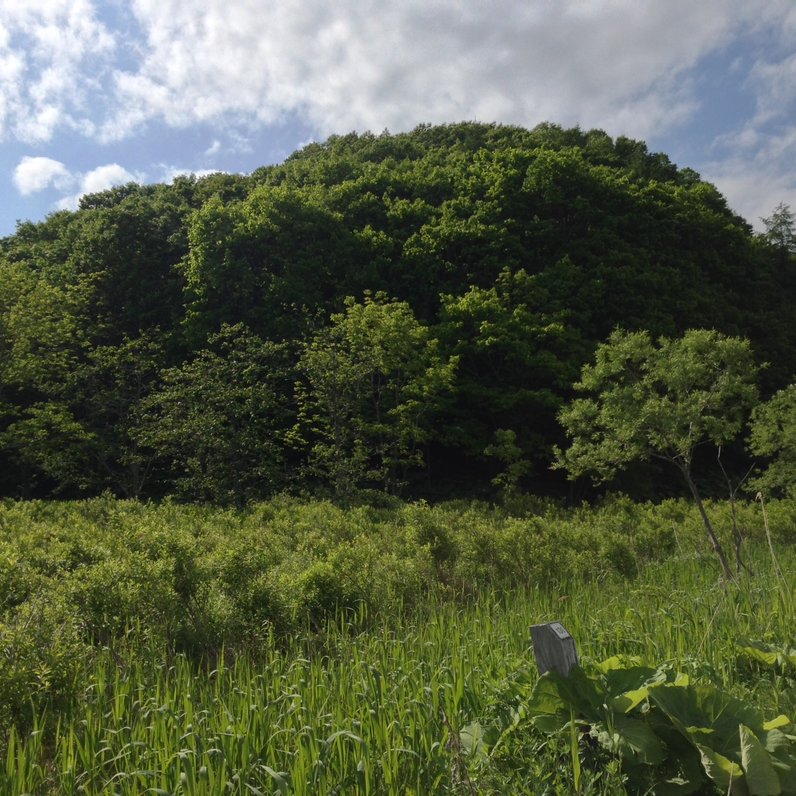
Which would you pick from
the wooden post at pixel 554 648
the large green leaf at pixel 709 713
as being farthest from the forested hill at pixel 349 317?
the large green leaf at pixel 709 713

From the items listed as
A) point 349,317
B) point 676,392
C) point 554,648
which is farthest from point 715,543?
point 349,317

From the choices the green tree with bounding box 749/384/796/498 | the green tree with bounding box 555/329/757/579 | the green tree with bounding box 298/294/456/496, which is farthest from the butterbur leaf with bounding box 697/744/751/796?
the green tree with bounding box 298/294/456/496

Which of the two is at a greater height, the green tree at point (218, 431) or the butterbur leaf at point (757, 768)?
the green tree at point (218, 431)

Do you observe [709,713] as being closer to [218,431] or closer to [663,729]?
[663,729]

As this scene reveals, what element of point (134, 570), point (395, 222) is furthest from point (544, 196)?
point (134, 570)

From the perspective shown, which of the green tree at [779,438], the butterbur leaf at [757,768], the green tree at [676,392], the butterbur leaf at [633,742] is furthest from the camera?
the green tree at [779,438]

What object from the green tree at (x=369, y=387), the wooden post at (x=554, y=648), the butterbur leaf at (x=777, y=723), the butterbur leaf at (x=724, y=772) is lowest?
the butterbur leaf at (x=724, y=772)

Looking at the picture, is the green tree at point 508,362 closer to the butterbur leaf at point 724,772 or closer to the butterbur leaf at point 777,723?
the butterbur leaf at point 777,723

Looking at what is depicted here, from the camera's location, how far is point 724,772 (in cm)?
201

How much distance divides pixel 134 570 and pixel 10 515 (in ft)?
23.3

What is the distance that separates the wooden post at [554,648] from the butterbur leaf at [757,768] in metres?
0.57

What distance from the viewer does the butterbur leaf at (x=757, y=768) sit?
1.94m

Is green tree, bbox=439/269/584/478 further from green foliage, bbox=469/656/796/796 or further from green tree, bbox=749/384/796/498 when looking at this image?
green foliage, bbox=469/656/796/796

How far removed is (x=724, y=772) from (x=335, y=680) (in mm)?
1760
